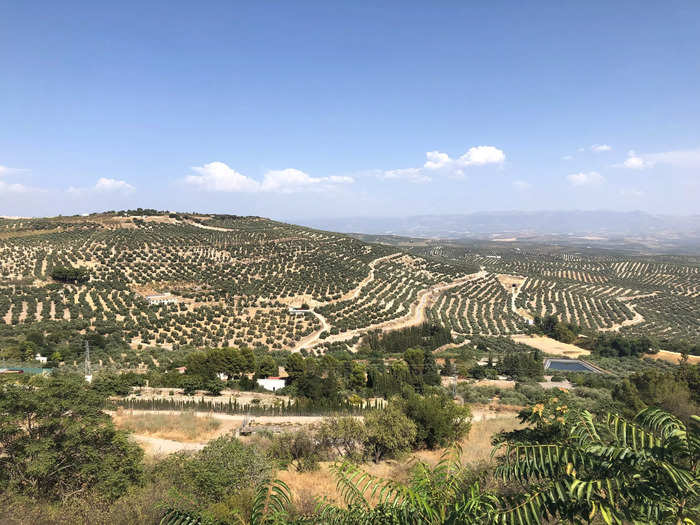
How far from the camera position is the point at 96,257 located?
57906mm

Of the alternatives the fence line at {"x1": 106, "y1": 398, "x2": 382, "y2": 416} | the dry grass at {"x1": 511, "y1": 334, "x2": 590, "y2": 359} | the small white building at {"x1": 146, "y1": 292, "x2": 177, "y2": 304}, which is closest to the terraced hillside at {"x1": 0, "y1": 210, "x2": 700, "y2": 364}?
the small white building at {"x1": 146, "y1": 292, "x2": 177, "y2": 304}

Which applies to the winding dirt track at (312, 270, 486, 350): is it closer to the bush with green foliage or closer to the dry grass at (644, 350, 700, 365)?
the dry grass at (644, 350, 700, 365)

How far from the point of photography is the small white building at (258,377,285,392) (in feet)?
98.1

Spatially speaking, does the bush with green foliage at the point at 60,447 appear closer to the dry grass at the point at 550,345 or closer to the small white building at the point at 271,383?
the small white building at the point at 271,383

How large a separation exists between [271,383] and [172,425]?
11381 mm

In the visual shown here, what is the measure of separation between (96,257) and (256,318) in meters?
32.9

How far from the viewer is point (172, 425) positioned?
19719 millimetres

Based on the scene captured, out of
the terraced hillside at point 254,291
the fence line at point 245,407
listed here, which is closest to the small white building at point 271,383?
the fence line at point 245,407

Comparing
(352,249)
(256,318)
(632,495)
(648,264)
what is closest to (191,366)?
(256,318)

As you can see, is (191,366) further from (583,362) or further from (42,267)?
(583,362)

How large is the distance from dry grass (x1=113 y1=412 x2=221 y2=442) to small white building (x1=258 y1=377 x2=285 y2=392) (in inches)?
351

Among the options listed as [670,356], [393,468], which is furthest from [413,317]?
[393,468]

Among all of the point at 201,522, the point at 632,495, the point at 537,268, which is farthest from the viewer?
the point at 537,268

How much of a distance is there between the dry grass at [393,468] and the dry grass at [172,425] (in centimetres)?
757
